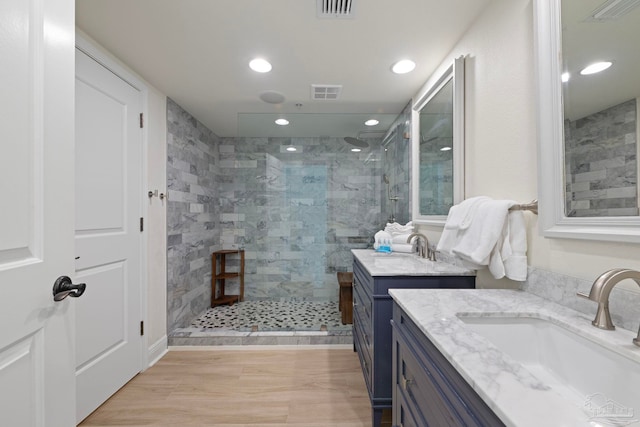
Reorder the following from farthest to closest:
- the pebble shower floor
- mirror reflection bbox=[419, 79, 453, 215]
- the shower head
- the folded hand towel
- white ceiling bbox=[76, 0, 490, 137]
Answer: the shower head → the pebble shower floor → the folded hand towel → mirror reflection bbox=[419, 79, 453, 215] → white ceiling bbox=[76, 0, 490, 137]

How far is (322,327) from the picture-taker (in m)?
2.61

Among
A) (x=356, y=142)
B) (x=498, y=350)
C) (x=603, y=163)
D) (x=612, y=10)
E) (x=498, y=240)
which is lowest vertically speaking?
(x=498, y=350)

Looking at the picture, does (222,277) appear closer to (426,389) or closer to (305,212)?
(305,212)

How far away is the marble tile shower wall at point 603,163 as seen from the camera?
725 mm

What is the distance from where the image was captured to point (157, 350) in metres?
2.25

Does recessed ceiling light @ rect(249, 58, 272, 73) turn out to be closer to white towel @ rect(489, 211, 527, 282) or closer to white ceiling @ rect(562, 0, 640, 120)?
white ceiling @ rect(562, 0, 640, 120)

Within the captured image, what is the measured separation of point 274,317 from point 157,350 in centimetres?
108

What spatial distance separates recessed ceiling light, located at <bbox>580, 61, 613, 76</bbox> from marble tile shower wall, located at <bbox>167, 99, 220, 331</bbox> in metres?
2.71

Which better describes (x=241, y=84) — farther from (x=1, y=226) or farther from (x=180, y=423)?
(x=180, y=423)

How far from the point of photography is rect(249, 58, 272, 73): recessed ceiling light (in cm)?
187

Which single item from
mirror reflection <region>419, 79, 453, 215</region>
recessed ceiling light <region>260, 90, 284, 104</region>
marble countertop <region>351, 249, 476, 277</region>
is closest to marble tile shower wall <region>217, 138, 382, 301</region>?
recessed ceiling light <region>260, 90, 284, 104</region>

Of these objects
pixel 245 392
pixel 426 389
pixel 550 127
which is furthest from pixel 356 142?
pixel 426 389

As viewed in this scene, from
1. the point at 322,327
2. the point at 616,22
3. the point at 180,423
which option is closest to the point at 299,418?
the point at 180,423

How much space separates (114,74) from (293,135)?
168 cm
